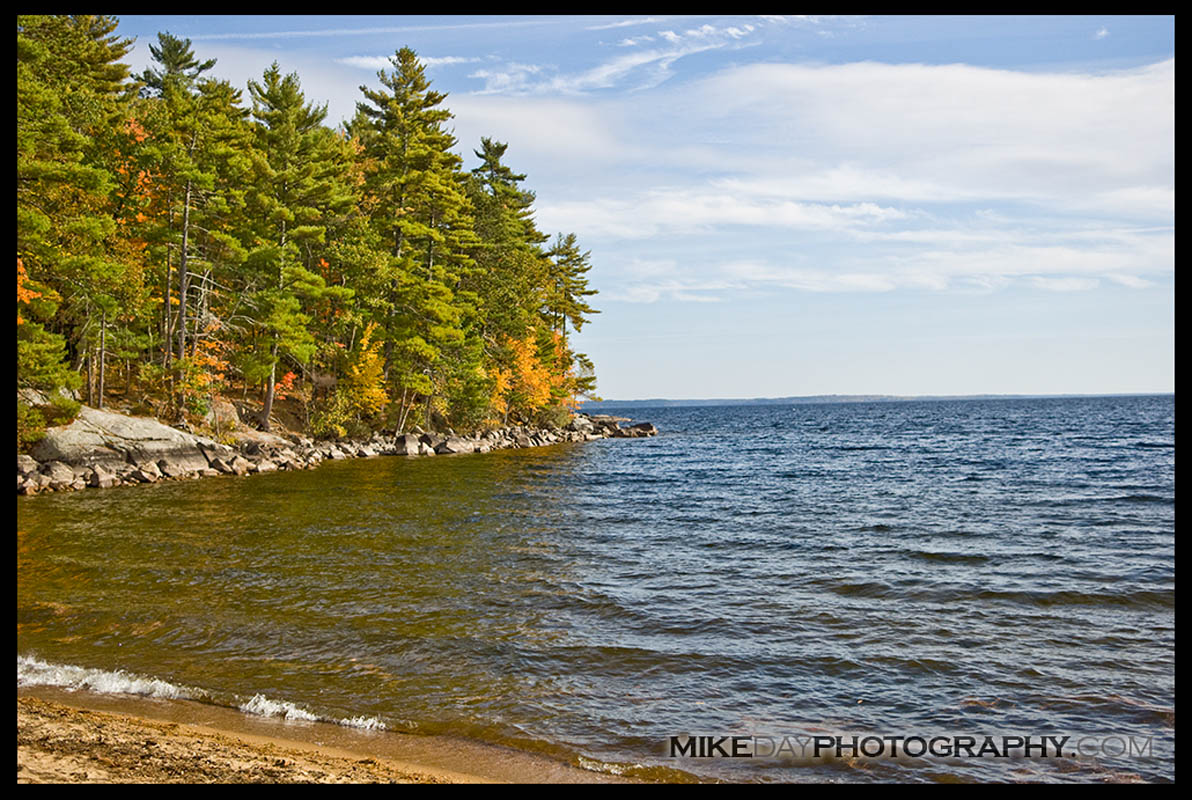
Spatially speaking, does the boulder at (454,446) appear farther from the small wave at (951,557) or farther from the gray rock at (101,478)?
the small wave at (951,557)

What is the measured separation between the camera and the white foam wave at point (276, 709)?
297 inches

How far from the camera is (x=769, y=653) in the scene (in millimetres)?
9500

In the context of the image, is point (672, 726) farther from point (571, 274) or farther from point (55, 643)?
point (571, 274)

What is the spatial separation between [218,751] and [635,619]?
6.01m

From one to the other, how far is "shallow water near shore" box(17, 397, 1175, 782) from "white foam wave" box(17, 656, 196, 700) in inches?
1.6

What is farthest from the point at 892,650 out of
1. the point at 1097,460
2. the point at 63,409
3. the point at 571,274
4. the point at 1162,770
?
the point at 571,274

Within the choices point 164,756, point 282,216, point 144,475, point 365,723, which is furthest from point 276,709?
point 282,216

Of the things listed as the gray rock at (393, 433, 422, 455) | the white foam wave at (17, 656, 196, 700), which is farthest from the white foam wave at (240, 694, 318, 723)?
the gray rock at (393, 433, 422, 455)

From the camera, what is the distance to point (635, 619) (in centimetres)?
1098

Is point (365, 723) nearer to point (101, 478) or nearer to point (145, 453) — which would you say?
point (101, 478)

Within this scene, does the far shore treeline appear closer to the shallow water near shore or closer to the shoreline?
the shallow water near shore

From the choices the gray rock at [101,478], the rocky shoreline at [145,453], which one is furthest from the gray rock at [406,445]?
the gray rock at [101,478]

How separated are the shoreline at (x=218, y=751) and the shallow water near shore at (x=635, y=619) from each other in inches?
11.5

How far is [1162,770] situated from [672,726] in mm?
4285
